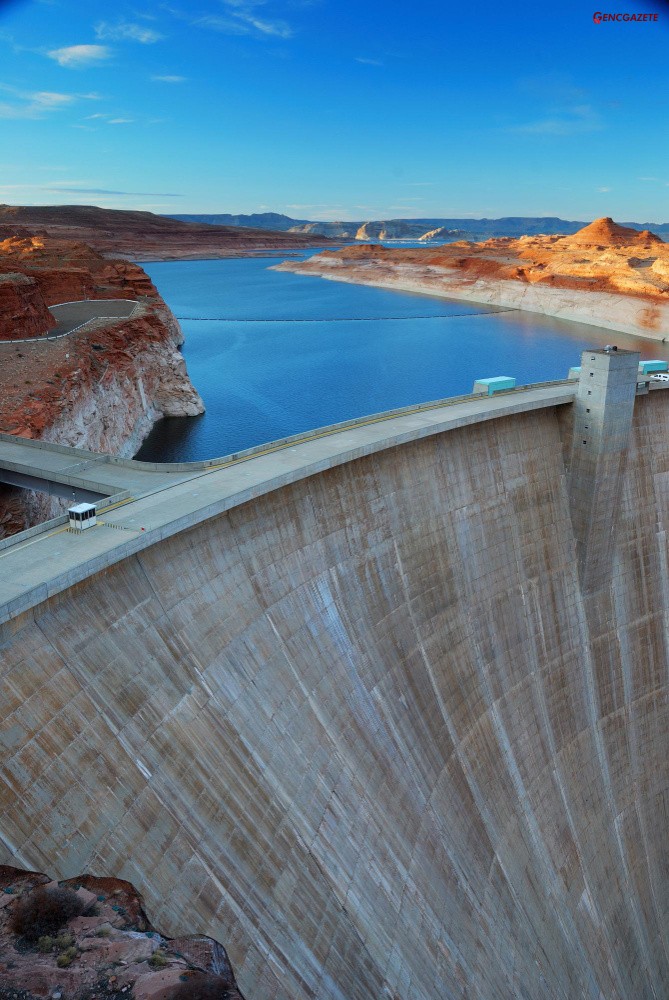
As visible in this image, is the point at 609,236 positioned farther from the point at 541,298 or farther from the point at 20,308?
the point at 20,308

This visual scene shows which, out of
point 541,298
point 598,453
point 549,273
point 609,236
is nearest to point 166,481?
point 598,453

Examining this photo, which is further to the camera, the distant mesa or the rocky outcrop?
the distant mesa

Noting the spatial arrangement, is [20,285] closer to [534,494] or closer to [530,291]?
[534,494]

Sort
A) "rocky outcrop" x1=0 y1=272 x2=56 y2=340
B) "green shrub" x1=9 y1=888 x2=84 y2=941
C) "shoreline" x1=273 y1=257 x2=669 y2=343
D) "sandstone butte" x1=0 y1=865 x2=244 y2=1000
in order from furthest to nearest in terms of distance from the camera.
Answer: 1. "shoreline" x1=273 y1=257 x2=669 y2=343
2. "rocky outcrop" x1=0 y1=272 x2=56 y2=340
3. "green shrub" x1=9 y1=888 x2=84 y2=941
4. "sandstone butte" x1=0 y1=865 x2=244 y2=1000

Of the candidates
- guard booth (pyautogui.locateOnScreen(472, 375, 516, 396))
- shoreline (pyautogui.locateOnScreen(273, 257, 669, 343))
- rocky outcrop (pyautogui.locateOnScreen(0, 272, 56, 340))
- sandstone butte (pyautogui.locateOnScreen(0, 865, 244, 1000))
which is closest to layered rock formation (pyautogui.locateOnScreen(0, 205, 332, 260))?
shoreline (pyautogui.locateOnScreen(273, 257, 669, 343))

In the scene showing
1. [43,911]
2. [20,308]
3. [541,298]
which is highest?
[541,298]

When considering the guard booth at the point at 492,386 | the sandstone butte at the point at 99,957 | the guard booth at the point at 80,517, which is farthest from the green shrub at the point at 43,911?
the guard booth at the point at 492,386

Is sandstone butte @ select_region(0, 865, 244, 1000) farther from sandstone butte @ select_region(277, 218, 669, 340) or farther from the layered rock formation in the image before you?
the layered rock formation
